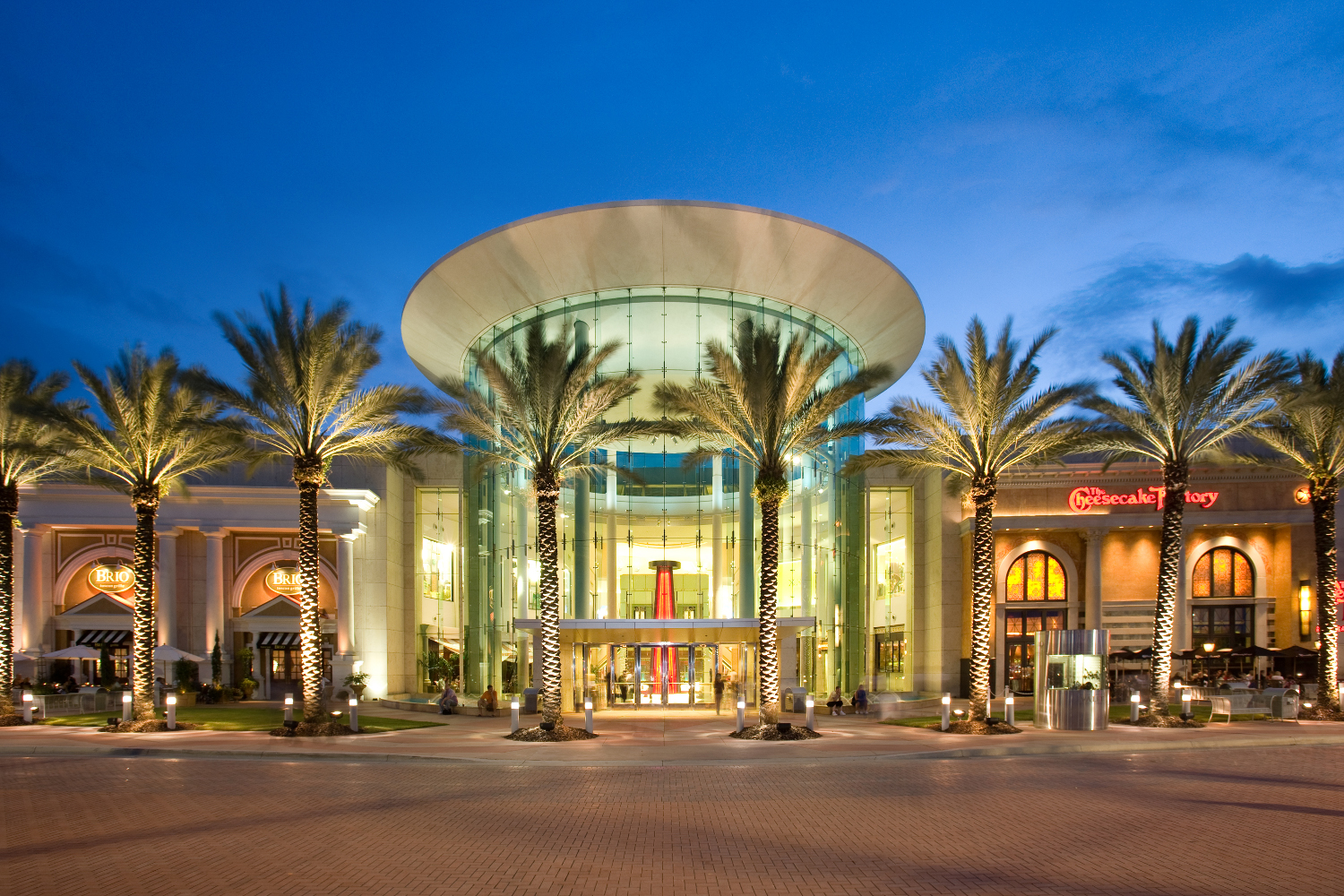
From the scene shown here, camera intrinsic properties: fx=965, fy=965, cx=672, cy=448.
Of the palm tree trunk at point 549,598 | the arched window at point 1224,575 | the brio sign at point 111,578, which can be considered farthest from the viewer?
the arched window at point 1224,575

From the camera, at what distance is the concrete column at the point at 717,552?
32219 millimetres

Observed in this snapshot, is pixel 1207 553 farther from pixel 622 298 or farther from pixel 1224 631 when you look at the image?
pixel 622 298

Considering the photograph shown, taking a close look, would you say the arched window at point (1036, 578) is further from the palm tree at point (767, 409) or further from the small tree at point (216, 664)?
the small tree at point (216, 664)

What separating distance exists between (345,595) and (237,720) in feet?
36.5

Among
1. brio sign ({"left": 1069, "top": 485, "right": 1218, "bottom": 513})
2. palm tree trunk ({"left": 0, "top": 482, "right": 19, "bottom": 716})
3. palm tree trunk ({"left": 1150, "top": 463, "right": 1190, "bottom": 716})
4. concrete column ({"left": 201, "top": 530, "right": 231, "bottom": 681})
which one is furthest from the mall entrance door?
brio sign ({"left": 1069, "top": 485, "right": 1218, "bottom": 513})

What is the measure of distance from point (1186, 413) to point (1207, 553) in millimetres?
17087

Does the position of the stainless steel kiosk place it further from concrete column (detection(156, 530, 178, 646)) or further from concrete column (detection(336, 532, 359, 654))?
concrete column (detection(156, 530, 178, 646))

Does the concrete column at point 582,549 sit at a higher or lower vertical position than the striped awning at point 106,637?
higher

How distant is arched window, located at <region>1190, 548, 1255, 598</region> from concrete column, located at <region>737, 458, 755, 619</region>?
20.9m

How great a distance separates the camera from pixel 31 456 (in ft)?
90.5

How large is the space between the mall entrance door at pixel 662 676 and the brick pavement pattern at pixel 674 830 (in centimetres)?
1480

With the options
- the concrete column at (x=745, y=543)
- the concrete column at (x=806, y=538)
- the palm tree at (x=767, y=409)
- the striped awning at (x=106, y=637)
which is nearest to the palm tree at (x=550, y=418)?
the palm tree at (x=767, y=409)

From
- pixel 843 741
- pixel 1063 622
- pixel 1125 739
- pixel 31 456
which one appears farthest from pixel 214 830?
pixel 1063 622

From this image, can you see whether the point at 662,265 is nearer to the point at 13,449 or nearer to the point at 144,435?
the point at 144,435
